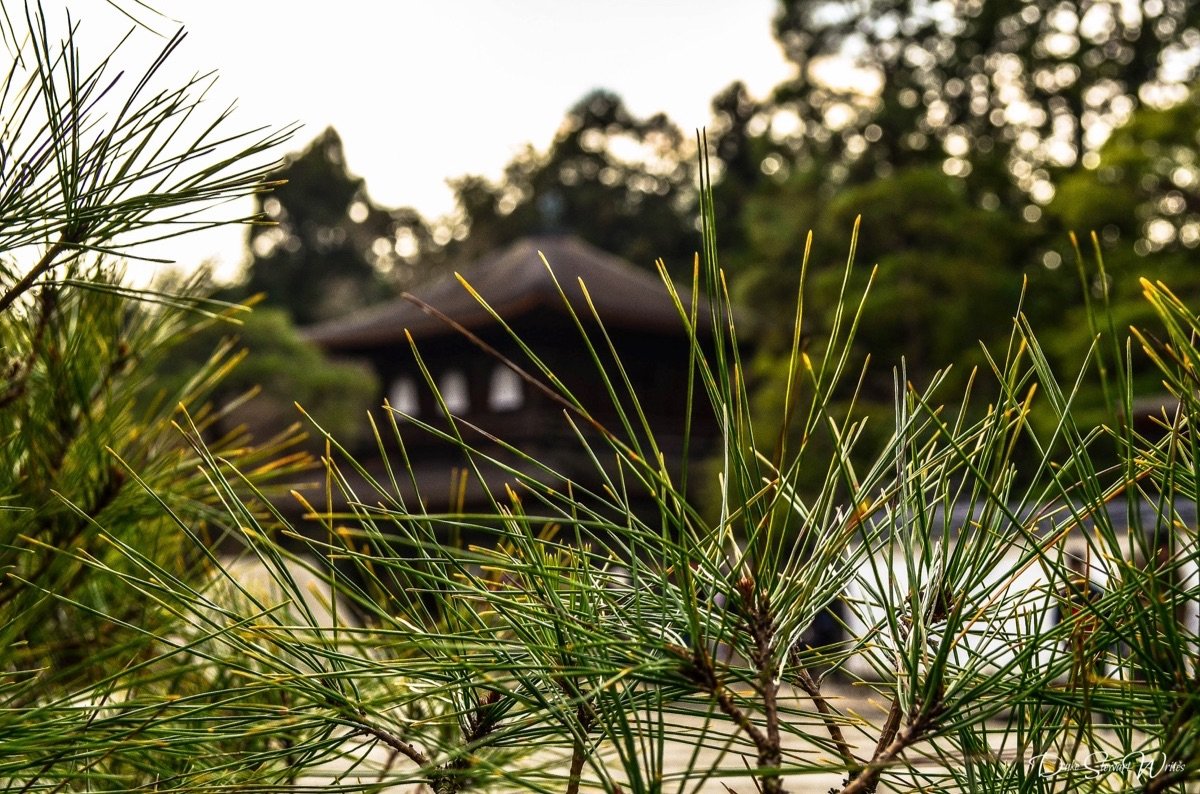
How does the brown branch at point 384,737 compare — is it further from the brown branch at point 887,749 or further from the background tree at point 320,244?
the background tree at point 320,244

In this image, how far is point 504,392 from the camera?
9.59m

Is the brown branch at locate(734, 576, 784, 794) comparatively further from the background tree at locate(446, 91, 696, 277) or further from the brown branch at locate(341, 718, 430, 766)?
the background tree at locate(446, 91, 696, 277)

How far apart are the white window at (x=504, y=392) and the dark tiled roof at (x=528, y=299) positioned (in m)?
0.58

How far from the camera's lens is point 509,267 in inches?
414

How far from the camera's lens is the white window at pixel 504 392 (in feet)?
30.9

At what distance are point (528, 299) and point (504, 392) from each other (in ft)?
4.63

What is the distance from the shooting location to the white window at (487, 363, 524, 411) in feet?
30.9

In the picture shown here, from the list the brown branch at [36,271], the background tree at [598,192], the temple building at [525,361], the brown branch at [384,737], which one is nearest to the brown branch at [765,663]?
the brown branch at [384,737]

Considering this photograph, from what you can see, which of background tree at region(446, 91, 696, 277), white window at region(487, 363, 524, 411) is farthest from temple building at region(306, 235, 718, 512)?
background tree at region(446, 91, 696, 277)

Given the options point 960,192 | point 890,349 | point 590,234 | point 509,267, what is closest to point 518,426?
point 509,267

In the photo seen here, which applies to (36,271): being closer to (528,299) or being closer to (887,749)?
(887,749)

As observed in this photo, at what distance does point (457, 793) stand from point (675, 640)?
0.45 feet

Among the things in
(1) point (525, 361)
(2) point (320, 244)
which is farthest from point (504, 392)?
(2) point (320, 244)

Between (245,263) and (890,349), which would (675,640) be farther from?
(245,263)
